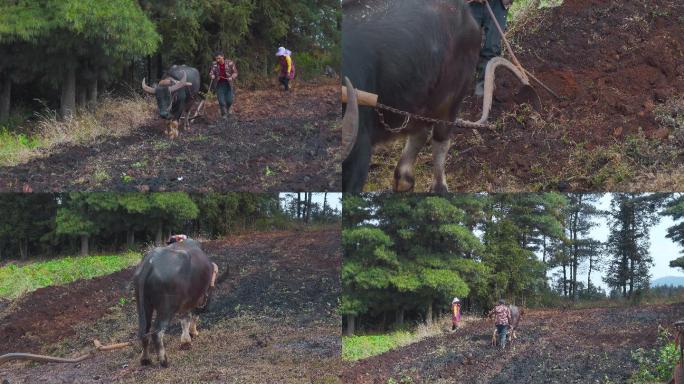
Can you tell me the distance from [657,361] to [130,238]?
18.3 feet

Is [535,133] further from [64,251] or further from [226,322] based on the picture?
[64,251]

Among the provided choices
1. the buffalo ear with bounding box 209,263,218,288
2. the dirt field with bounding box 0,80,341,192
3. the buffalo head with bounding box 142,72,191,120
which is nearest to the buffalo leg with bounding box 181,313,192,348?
the buffalo ear with bounding box 209,263,218,288

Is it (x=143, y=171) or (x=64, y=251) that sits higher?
(x=143, y=171)

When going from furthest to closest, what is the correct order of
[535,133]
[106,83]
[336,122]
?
[106,83] → [336,122] → [535,133]

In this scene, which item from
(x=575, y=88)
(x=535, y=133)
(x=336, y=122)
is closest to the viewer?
(x=535, y=133)

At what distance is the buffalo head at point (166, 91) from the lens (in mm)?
10198

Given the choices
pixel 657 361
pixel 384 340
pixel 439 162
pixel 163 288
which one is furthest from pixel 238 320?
pixel 657 361

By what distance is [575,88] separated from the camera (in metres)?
8.78

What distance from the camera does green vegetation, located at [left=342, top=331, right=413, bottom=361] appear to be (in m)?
8.37

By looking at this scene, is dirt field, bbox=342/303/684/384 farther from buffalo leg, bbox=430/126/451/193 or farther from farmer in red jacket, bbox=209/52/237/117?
farmer in red jacket, bbox=209/52/237/117

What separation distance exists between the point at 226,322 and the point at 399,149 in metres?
2.63

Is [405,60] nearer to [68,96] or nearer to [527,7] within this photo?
[527,7]

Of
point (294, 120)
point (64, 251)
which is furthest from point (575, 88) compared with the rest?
point (64, 251)

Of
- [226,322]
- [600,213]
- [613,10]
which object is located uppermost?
[613,10]
